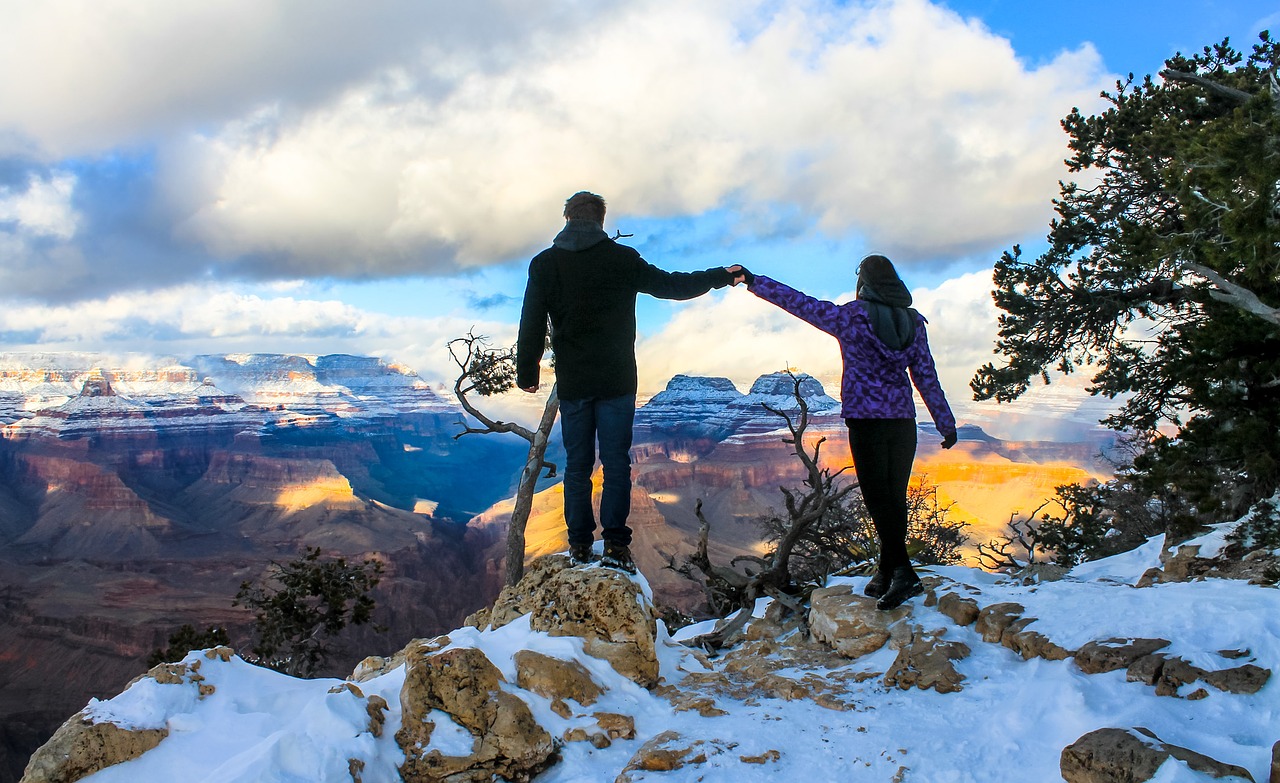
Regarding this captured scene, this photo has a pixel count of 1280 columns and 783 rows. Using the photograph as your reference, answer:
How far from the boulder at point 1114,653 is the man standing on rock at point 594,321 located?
251cm

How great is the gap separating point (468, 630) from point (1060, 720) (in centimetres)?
305

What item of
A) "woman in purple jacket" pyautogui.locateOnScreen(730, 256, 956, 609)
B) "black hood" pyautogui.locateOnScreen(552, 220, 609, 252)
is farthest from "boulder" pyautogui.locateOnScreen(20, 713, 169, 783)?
"woman in purple jacket" pyautogui.locateOnScreen(730, 256, 956, 609)

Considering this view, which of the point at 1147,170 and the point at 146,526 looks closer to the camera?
the point at 1147,170

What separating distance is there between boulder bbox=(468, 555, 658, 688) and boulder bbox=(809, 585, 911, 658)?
4.09 ft

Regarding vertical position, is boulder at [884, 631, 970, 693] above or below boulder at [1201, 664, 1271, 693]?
below

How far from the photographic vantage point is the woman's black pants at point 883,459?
452cm

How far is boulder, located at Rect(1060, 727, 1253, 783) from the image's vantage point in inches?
91.0

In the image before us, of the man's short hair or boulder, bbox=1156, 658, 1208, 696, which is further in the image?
the man's short hair

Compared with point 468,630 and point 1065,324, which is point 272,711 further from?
point 1065,324

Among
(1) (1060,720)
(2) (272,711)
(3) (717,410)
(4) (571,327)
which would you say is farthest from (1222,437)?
(3) (717,410)

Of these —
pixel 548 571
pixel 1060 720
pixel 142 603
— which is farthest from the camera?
pixel 142 603

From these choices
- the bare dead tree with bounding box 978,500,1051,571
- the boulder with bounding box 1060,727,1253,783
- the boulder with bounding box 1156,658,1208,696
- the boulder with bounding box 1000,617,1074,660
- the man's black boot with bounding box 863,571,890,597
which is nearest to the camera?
the boulder with bounding box 1060,727,1253,783

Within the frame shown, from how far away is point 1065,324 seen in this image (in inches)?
559

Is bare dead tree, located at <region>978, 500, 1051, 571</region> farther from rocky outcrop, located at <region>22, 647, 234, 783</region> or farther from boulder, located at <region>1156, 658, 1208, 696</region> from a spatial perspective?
rocky outcrop, located at <region>22, 647, 234, 783</region>
